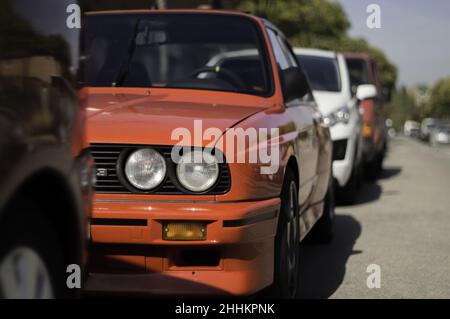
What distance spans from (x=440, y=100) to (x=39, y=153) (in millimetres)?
146179

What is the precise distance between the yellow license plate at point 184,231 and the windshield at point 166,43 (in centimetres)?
171

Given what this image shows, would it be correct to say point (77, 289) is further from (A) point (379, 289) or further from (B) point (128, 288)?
(A) point (379, 289)

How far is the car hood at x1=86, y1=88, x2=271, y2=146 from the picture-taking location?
4414mm

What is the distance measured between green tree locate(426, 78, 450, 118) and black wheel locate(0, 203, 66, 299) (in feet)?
468

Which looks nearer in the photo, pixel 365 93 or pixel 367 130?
pixel 365 93

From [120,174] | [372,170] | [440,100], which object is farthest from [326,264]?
[440,100]

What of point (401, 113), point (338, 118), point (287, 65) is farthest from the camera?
point (401, 113)

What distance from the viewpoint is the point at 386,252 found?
7.23m

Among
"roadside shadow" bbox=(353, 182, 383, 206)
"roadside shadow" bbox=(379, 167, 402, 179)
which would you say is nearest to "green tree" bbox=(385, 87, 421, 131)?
"roadside shadow" bbox=(379, 167, 402, 179)

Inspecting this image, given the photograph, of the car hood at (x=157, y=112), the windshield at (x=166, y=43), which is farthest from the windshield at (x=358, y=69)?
the car hood at (x=157, y=112)

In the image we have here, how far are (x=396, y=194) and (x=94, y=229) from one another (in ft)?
28.6

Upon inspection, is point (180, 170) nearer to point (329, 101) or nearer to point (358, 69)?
point (329, 101)

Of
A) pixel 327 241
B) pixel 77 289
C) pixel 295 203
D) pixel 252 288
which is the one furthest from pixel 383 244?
pixel 77 289

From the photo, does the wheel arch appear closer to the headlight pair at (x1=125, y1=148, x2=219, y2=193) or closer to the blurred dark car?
the blurred dark car
